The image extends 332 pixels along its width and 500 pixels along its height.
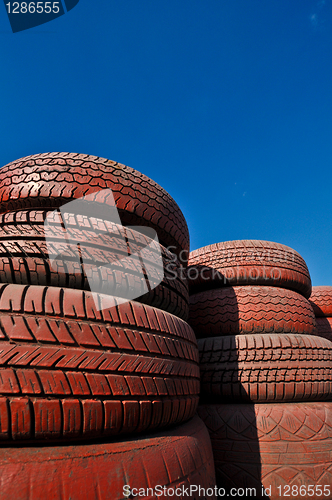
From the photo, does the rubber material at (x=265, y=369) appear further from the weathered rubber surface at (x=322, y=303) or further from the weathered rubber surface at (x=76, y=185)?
the weathered rubber surface at (x=322, y=303)

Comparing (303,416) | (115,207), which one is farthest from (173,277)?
(303,416)

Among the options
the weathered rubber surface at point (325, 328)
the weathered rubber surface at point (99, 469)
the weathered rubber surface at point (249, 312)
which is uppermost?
the weathered rubber surface at point (249, 312)

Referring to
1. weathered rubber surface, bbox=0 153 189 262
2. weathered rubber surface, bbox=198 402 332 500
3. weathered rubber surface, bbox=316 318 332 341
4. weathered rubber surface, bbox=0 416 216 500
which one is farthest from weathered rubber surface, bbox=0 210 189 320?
weathered rubber surface, bbox=316 318 332 341

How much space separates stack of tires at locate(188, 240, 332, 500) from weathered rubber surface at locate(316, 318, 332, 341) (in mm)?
1529

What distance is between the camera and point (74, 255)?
3.28 ft

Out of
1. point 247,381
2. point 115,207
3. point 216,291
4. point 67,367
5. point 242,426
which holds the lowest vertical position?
point 242,426

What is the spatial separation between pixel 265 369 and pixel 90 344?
4.25 ft

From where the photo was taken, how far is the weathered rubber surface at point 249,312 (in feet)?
6.34

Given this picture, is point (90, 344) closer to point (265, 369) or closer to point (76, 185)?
point (76, 185)

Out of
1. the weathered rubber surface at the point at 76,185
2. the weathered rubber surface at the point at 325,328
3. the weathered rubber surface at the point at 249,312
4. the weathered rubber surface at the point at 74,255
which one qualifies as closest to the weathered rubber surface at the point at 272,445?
the weathered rubber surface at the point at 249,312

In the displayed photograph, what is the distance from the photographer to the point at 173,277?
133cm

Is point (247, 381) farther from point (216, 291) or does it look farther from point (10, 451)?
point (10, 451)

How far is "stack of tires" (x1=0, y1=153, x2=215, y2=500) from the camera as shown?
28.6 inches

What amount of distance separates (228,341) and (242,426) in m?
0.47
